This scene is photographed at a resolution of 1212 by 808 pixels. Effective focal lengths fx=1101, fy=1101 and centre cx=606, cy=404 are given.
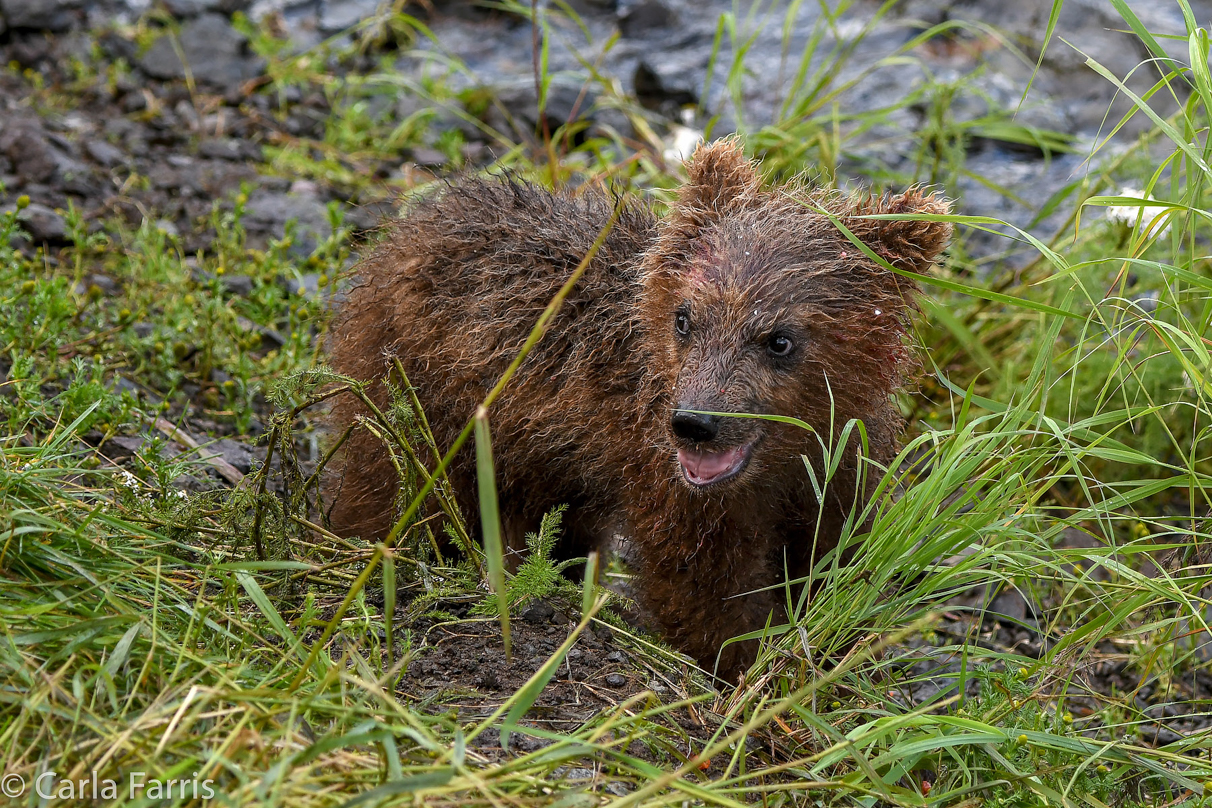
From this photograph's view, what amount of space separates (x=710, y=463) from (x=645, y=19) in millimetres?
6735

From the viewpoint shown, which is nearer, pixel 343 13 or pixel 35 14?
pixel 35 14

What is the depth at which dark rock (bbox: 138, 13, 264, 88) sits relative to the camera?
7.52 metres

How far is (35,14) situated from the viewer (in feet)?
24.8

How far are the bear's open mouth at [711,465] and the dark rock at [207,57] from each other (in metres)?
5.53

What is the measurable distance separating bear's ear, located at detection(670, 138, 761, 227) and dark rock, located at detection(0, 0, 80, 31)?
583cm

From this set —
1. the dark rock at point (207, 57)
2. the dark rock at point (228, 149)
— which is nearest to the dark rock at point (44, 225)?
the dark rock at point (228, 149)

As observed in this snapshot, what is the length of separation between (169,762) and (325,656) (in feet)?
1.69

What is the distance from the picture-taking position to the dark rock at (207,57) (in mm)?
7520

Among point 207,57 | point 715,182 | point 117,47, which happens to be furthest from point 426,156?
point 715,182

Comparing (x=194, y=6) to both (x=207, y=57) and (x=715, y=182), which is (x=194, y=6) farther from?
(x=715, y=182)

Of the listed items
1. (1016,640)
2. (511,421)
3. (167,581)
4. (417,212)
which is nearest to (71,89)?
(417,212)

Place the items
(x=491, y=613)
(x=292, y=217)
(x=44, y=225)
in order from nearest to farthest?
(x=491, y=613), (x=44, y=225), (x=292, y=217)

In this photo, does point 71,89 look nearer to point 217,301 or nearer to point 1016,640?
point 217,301

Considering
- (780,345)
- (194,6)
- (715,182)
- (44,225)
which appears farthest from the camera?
(194,6)
